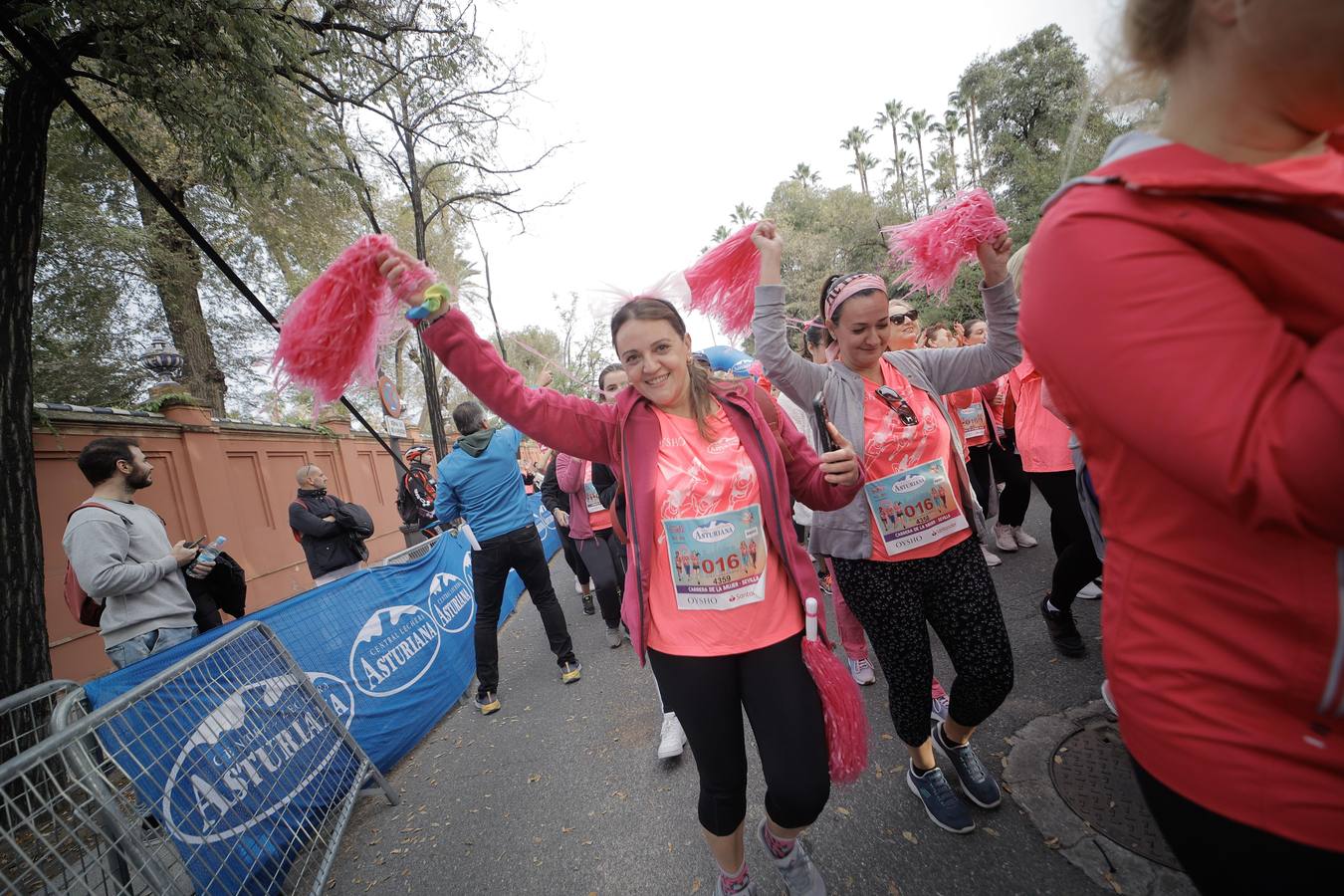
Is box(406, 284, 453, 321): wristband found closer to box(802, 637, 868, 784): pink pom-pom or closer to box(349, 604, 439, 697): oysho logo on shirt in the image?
box(802, 637, 868, 784): pink pom-pom

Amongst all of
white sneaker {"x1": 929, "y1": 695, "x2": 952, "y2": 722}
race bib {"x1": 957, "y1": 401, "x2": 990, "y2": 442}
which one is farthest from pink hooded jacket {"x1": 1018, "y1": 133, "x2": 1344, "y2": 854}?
race bib {"x1": 957, "y1": 401, "x2": 990, "y2": 442}

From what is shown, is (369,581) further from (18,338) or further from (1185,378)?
(1185,378)

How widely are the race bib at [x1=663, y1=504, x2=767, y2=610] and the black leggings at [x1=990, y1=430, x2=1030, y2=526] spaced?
4287mm

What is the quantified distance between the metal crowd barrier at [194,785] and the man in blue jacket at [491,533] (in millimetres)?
1329

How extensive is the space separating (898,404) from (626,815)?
2.40 m

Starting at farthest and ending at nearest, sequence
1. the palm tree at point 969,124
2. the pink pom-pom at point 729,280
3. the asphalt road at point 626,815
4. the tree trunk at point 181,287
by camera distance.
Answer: the palm tree at point 969,124 < the tree trunk at point 181,287 < the pink pom-pom at point 729,280 < the asphalt road at point 626,815

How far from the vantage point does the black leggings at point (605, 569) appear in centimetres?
537

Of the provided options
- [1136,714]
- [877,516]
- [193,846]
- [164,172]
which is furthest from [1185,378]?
[164,172]

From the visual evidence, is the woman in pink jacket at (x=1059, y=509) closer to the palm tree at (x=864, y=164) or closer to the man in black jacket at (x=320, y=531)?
the man in black jacket at (x=320, y=531)

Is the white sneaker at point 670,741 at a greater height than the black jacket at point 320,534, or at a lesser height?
lesser

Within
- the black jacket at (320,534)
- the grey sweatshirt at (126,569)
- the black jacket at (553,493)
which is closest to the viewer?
the grey sweatshirt at (126,569)

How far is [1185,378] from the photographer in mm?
648

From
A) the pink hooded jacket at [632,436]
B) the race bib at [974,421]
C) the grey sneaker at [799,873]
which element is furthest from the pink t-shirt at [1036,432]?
the grey sneaker at [799,873]

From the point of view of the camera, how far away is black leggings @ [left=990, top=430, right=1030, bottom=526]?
5125 mm
